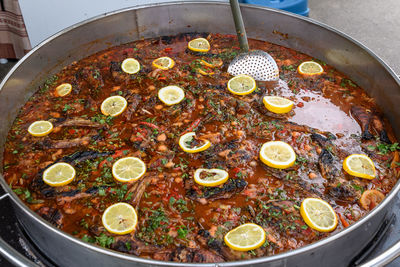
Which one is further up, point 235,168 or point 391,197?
point 391,197

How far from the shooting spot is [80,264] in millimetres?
2275

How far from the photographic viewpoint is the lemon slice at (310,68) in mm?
3947

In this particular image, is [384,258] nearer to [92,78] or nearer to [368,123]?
[368,123]

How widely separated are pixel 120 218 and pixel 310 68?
8.08ft

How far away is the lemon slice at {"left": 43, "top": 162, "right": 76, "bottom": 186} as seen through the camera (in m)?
2.88

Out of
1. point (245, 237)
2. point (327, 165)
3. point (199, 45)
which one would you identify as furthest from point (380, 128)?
point (199, 45)

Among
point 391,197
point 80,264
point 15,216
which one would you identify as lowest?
point 15,216

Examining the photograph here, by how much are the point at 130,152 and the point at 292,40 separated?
224 cm

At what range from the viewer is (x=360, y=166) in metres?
2.98

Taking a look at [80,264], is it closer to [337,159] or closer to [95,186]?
[95,186]

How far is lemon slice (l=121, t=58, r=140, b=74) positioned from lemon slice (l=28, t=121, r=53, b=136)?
3.20 feet

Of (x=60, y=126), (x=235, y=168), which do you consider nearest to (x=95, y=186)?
(x=60, y=126)

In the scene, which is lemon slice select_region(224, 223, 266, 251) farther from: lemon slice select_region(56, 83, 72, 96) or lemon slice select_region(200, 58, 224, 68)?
lemon slice select_region(56, 83, 72, 96)

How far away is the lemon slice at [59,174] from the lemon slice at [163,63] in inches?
59.4
